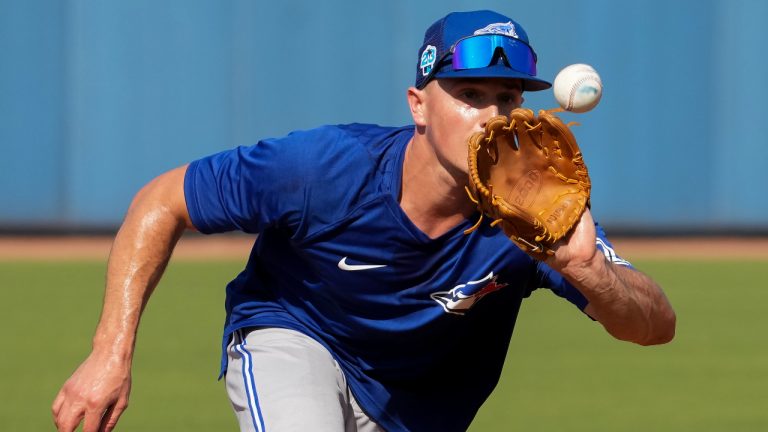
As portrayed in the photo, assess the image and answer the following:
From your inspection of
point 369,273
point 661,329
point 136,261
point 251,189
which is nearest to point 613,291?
point 661,329

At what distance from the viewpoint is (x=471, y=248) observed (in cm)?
417

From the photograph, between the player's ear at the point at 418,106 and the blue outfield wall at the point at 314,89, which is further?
the blue outfield wall at the point at 314,89

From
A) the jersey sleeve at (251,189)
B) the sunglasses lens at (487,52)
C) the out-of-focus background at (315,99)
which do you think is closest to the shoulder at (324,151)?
the jersey sleeve at (251,189)

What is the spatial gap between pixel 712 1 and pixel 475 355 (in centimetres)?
976

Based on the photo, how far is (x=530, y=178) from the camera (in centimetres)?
399

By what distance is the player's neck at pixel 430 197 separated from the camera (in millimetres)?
4145

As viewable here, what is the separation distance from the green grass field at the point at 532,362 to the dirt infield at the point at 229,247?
121 centimetres

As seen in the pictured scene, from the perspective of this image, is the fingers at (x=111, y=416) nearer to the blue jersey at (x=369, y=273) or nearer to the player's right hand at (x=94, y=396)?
the player's right hand at (x=94, y=396)

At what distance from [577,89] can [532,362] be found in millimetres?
3687

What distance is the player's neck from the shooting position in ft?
13.6

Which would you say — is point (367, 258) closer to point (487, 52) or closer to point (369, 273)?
point (369, 273)

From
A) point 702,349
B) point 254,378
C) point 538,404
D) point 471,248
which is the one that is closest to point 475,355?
point 471,248

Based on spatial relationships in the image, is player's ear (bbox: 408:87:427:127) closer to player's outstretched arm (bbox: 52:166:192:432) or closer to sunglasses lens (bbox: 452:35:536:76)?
sunglasses lens (bbox: 452:35:536:76)

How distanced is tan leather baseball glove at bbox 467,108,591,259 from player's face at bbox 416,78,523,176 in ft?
0.42
